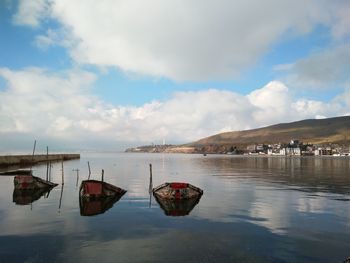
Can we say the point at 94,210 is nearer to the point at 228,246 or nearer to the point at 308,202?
the point at 228,246

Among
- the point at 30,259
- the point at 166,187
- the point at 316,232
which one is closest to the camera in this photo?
the point at 30,259

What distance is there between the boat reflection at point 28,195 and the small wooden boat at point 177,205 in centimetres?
Answer: 1843

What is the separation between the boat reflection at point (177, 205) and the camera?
3781cm

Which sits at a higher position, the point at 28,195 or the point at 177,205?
the point at 28,195

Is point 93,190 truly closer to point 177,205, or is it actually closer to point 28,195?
point 28,195

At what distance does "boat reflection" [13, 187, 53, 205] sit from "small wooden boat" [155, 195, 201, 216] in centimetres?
1843

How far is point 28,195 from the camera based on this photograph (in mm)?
51344

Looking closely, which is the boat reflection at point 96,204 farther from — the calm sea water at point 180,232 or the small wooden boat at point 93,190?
the calm sea water at point 180,232

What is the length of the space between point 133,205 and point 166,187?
7331 mm

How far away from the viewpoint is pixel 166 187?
4856 centimetres

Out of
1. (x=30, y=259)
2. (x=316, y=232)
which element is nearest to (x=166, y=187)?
(x=316, y=232)

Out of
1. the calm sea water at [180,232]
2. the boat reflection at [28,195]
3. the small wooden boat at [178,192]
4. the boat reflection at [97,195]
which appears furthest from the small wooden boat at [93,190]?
the small wooden boat at [178,192]

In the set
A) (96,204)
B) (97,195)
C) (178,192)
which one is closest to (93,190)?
(97,195)

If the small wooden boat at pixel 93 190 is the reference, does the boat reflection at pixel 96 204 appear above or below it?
below
